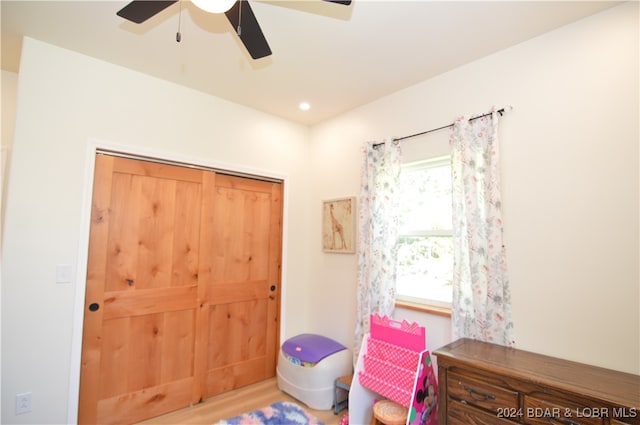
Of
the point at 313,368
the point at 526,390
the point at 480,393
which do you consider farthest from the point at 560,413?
the point at 313,368

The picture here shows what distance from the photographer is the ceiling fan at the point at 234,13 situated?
1.38m

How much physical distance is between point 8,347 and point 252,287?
179cm

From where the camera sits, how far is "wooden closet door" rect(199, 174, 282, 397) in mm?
2973

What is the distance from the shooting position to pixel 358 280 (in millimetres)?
2916

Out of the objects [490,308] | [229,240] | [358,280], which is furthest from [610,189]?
[229,240]

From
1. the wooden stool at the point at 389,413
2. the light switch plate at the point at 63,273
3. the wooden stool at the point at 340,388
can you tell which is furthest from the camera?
the wooden stool at the point at 340,388

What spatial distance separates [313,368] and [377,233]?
1299 mm

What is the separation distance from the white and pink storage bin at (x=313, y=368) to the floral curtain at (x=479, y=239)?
110 cm

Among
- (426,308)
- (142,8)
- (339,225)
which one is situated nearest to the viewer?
(142,8)

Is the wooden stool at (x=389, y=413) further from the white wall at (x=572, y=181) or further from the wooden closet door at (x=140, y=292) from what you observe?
the wooden closet door at (x=140, y=292)

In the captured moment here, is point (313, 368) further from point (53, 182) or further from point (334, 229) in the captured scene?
point (53, 182)

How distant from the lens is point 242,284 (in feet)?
10.4

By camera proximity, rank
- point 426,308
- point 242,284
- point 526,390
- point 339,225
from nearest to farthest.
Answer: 1. point 526,390
2. point 426,308
3. point 242,284
4. point 339,225

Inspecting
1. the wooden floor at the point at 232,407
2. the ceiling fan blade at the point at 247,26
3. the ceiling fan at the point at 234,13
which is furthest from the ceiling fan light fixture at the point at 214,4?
the wooden floor at the point at 232,407
